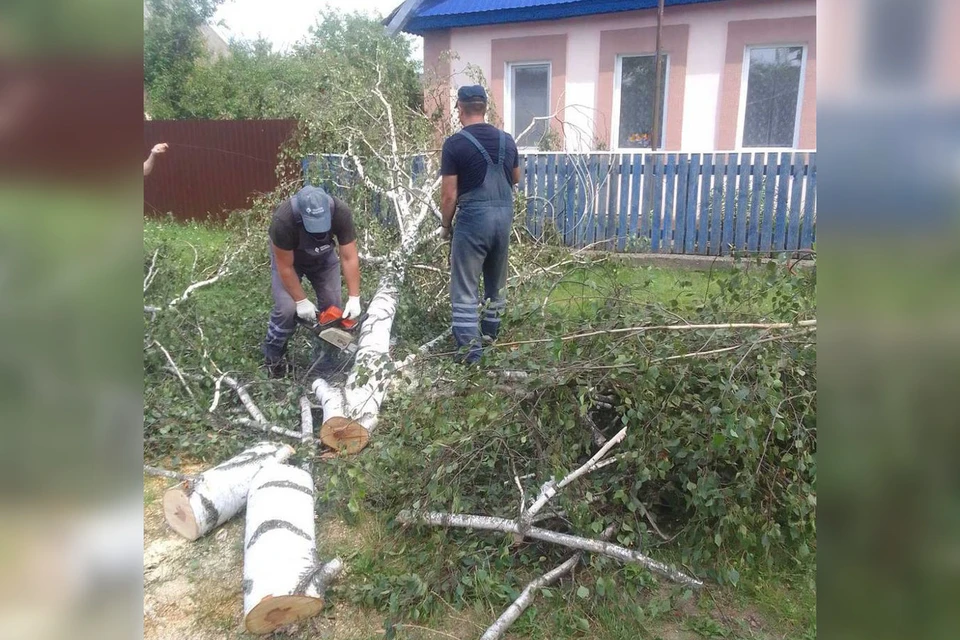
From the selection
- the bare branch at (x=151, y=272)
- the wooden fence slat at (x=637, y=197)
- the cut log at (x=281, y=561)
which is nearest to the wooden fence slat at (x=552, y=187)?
the wooden fence slat at (x=637, y=197)

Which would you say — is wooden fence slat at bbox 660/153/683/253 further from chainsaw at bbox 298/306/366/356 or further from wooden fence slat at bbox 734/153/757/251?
chainsaw at bbox 298/306/366/356

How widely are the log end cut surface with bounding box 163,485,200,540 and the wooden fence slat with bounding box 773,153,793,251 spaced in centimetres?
709

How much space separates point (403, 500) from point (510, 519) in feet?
1.65

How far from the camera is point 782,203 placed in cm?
805

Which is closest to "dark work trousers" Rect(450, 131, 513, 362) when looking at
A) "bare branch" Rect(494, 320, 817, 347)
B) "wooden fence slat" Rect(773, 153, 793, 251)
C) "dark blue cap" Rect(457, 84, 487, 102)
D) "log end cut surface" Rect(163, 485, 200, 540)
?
"dark blue cap" Rect(457, 84, 487, 102)

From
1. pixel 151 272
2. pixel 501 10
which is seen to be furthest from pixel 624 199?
pixel 151 272

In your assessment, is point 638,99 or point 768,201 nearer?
point 768,201

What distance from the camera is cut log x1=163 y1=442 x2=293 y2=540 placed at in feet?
9.51

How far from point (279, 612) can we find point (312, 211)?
2.42 meters

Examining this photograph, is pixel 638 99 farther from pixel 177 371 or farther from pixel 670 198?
pixel 177 371

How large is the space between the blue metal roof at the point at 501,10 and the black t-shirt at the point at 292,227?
6.47m
